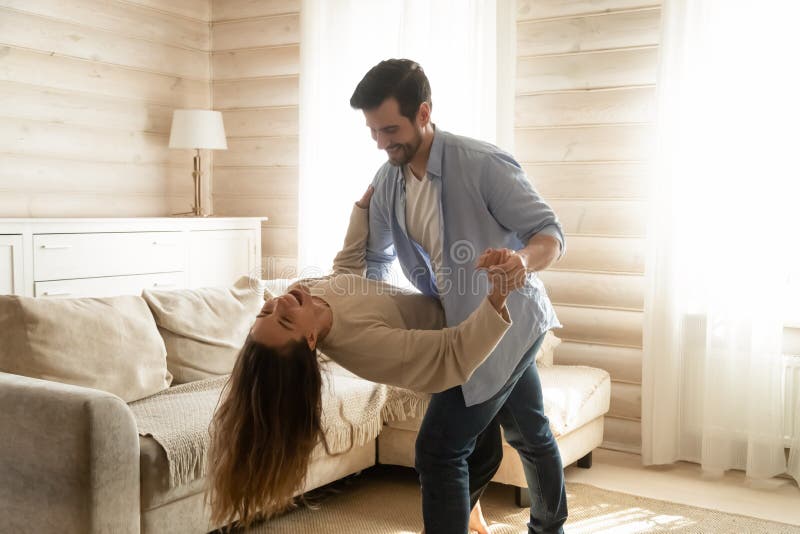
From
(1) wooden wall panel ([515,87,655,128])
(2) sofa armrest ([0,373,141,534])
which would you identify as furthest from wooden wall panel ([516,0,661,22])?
(2) sofa armrest ([0,373,141,534])

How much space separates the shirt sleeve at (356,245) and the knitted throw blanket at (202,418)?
0.97 ft

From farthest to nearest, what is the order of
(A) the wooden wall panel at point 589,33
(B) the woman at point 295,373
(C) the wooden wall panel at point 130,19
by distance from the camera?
(C) the wooden wall panel at point 130,19, (A) the wooden wall panel at point 589,33, (B) the woman at point 295,373

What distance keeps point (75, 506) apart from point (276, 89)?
292cm

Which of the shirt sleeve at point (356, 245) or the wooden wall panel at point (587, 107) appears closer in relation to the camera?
the shirt sleeve at point (356, 245)

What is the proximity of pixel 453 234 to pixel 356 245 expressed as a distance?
0.31 meters

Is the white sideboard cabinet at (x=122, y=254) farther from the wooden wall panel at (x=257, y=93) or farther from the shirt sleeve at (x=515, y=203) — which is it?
the shirt sleeve at (x=515, y=203)

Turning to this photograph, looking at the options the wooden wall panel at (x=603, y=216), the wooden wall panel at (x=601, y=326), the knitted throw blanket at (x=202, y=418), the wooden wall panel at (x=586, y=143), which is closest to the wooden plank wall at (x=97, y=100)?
the knitted throw blanket at (x=202, y=418)

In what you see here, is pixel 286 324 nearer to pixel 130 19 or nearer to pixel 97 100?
pixel 97 100

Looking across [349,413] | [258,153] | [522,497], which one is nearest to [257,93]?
[258,153]

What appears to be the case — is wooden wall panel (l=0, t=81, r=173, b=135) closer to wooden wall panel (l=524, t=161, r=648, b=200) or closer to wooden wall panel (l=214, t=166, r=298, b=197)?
wooden wall panel (l=214, t=166, r=298, b=197)

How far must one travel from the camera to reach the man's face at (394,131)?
6.10 ft

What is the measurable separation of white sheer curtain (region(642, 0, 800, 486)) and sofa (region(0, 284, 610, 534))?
49 centimetres

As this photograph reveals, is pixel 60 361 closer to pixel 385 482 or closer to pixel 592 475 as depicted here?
pixel 385 482

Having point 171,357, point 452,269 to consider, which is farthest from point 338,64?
point 452,269
